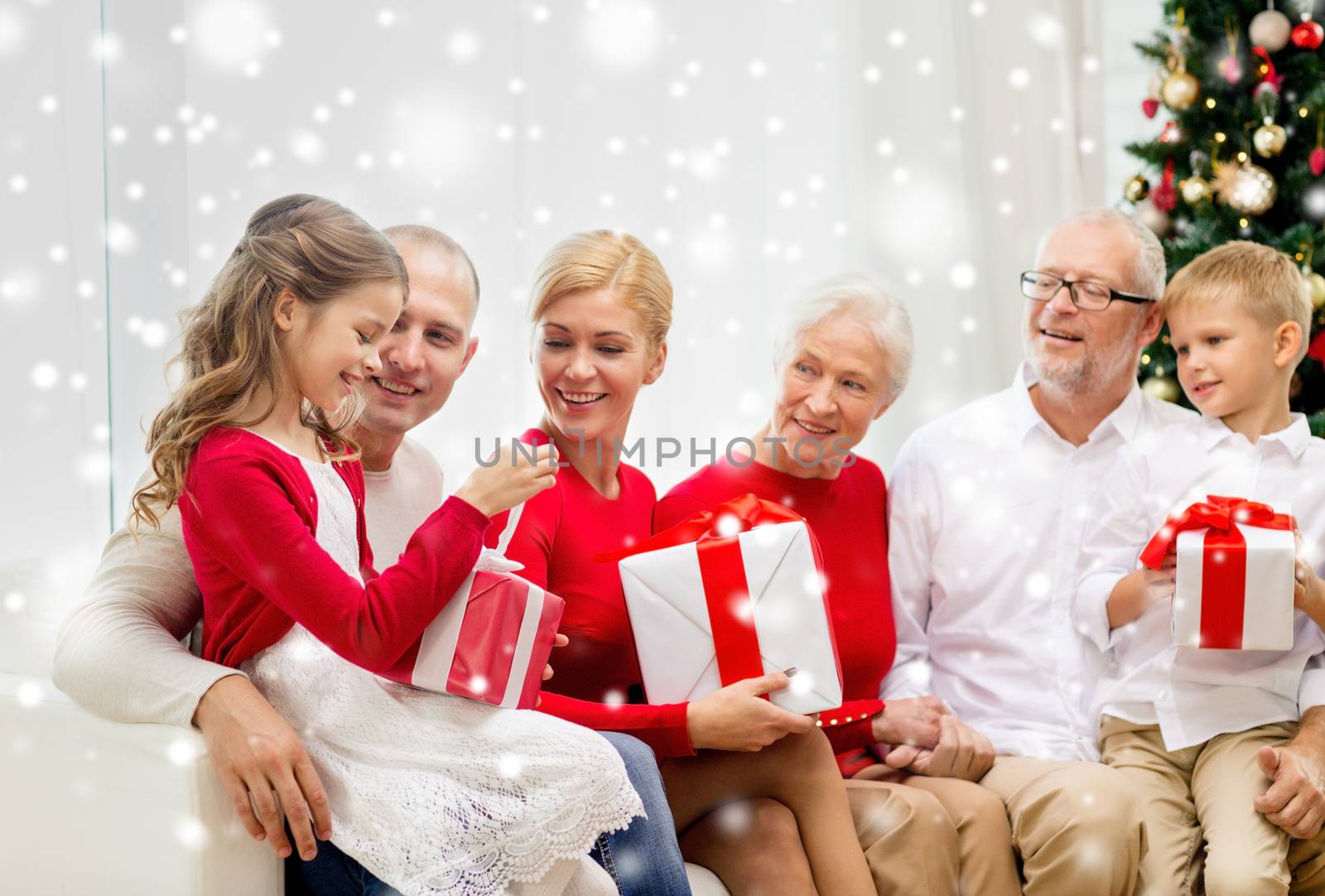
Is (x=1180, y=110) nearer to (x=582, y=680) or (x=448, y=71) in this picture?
(x=448, y=71)

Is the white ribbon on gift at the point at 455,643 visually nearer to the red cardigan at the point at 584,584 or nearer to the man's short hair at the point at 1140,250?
the red cardigan at the point at 584,584

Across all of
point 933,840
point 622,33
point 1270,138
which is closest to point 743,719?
point 933,840

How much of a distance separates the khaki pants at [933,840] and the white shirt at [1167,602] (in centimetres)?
38

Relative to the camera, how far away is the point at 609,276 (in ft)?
6.23

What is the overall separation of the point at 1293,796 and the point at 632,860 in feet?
3.48

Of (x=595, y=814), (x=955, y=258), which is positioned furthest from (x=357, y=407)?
(x=955, y=258)

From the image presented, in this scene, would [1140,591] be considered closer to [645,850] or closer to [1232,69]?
[645,850]

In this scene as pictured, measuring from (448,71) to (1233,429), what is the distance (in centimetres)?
192

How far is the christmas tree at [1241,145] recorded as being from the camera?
2812mm

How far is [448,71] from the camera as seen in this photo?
9.27ft

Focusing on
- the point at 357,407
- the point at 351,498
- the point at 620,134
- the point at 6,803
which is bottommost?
the point at 6,803

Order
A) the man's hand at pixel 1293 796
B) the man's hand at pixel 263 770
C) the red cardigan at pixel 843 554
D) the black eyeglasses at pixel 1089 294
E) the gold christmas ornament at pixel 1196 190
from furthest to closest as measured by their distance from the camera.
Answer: the gold christmas ornament at pixel 1196 190
the black eyeglasses at pixel 1089 294
the red cardigan at pixel 843 554
the man's hand at pixel 1293 796
the man's hand at pixel 263 770

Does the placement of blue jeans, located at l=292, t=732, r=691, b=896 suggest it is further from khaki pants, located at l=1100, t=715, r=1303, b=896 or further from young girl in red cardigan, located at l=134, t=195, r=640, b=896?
khaki pants, located at l=1100, t=715, r=1303, b=896

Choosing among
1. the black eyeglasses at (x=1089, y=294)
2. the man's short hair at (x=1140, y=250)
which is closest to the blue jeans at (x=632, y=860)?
the black eyeglasses at (x=1089, y=294)
